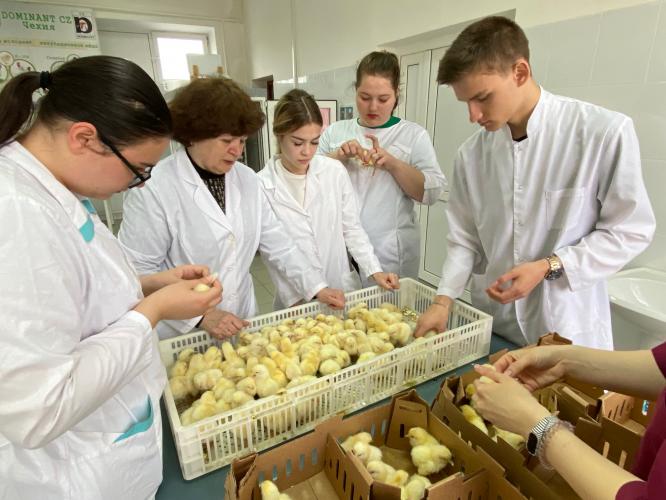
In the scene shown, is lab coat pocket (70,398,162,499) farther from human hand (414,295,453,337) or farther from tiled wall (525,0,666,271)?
tiled wall (525,0,666,271)

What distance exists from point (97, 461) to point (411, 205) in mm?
1839

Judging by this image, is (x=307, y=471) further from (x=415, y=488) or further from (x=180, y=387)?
(x=180, y=387)

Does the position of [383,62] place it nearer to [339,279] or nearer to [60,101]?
[339,279]

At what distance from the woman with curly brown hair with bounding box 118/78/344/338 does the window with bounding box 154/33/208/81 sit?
226 inches

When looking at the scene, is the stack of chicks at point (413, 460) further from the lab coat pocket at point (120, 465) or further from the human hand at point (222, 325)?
the human hand at point (222, 325)

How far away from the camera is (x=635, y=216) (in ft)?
3.98

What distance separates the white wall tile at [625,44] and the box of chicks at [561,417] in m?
1.66

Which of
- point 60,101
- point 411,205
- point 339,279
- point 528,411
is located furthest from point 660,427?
point 411,205

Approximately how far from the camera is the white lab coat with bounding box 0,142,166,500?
58 centimetres

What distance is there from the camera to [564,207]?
4.34 feet

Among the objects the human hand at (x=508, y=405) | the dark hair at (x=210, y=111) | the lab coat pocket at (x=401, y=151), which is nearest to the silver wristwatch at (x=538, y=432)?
the human hand at (x=508, y=405)

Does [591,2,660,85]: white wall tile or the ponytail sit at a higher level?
[591,2,660,85]: white wall tile

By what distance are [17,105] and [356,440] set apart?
987mm

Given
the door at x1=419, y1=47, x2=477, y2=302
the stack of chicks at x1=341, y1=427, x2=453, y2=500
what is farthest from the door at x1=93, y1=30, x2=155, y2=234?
the stack of chicks at x1=341, y1=427, x2=453, y2=500
